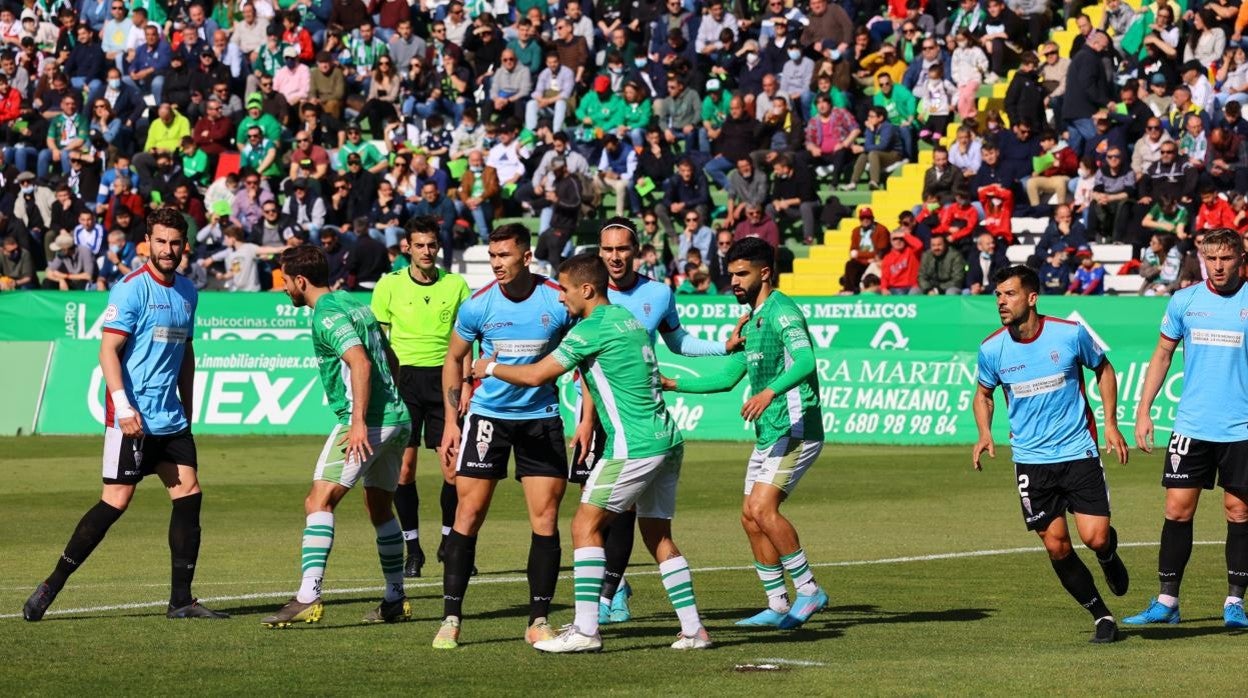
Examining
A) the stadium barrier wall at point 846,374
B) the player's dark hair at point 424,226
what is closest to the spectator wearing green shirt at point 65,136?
the stadium barrier wall at point 846,374

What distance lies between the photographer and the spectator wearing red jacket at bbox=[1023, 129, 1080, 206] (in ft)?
98.6

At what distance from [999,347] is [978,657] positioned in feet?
6.62

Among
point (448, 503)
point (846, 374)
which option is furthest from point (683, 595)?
point (846, 374)

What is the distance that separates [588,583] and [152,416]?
3.13m

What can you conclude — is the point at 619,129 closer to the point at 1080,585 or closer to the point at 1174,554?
the point at 1174,554

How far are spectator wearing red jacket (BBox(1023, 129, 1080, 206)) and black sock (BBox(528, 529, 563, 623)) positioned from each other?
2125 centimetres

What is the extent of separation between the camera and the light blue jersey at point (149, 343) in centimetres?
1124

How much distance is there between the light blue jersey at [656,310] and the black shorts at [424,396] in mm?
3059

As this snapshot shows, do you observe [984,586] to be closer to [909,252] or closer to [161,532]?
[161,532]

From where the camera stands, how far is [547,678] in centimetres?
917

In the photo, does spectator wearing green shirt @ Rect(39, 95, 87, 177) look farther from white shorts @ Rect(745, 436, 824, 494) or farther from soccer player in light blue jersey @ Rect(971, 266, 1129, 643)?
soccer player in light blue jersey @ Rect(971, 266, 1129, 643)

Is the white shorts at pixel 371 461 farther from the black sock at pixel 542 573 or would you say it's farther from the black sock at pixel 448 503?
the black sock at pixel 448 503

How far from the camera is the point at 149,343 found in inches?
445

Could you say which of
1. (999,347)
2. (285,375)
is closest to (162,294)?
(999,347)
